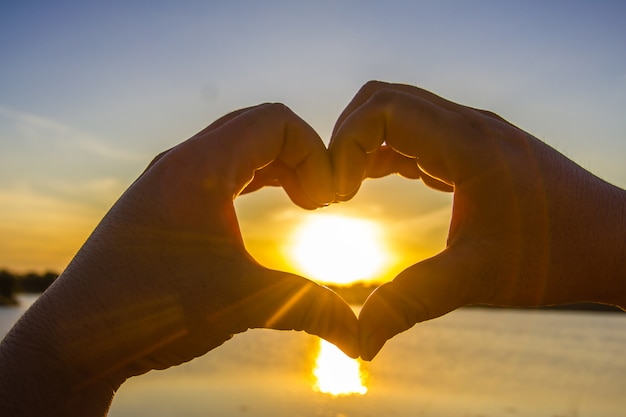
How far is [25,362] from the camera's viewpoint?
1925 mm

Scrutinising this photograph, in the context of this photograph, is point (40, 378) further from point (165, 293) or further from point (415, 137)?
point (415, 137)

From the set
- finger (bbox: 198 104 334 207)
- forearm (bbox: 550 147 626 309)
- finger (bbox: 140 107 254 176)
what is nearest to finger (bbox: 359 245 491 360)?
forearm (bbox: 550 147 626 309)

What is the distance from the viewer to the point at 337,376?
1280 inches

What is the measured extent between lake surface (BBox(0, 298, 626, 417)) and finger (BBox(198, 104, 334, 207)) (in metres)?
18.9

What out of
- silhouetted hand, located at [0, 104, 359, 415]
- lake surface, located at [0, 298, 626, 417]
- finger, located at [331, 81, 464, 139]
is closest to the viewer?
silhouetted hand, located at [0, 104, 359, 415]

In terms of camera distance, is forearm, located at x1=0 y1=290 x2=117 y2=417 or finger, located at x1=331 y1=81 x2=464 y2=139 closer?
forearm, located at x1=0 y1=290 x2=117 y2=417

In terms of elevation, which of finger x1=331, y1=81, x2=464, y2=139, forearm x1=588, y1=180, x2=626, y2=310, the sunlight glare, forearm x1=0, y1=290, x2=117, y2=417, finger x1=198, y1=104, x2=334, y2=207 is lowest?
the sunlight glare

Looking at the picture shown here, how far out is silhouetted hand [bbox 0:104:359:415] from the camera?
1.99 m

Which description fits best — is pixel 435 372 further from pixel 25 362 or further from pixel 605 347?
pixel 25 362

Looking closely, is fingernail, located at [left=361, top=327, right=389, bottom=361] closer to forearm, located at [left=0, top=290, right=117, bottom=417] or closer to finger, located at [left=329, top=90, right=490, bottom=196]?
finger, located at [left=329, top=90, right=490, bottom=196]

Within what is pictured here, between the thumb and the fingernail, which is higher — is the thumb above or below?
above

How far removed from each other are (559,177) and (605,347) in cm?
5381

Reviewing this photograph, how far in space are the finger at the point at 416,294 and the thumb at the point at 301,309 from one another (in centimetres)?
7

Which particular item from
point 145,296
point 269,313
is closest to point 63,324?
point 145,296
